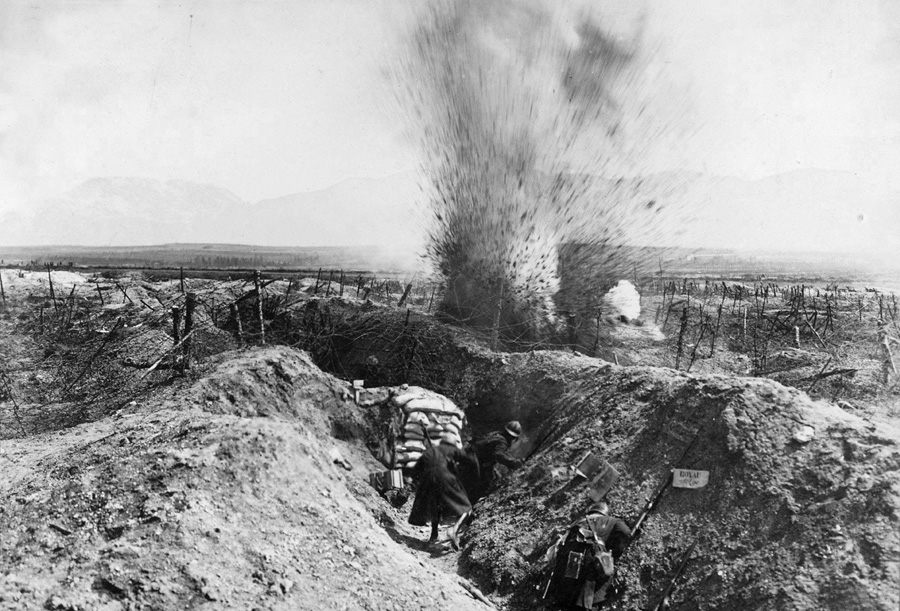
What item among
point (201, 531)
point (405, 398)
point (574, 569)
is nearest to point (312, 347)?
point (405, 398)

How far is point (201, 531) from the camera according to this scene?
19.9 ft

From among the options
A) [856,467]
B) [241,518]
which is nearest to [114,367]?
[241,518]

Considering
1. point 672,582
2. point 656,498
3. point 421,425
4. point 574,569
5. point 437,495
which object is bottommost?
point 437,495

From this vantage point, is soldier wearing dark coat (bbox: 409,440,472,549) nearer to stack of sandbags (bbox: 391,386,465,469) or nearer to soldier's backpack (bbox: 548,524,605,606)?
stack of sandbags (bbox: 391,386,465,469)

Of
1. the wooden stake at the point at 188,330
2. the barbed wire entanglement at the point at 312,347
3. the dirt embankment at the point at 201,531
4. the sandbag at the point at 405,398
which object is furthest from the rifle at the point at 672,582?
the wooden stake at the point at 188,330

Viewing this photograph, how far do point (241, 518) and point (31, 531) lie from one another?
1.88m

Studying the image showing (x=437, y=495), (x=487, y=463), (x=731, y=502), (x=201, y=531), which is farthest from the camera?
(x=487, y=463)

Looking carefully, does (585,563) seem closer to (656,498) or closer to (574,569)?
(574,569)

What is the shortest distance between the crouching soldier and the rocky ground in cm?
32

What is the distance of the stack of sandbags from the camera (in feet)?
37.5

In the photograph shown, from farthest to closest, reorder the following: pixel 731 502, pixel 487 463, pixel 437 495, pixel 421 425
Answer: pixel 421 425 < pixel 487 463 < pixel 437 495 < pixel 731 502

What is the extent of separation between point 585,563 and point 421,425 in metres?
5.12

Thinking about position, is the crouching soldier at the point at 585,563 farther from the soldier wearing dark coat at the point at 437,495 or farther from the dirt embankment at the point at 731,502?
the soldier wearing dark coat at the point at 437,495

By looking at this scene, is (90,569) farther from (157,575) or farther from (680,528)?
(680,528)
